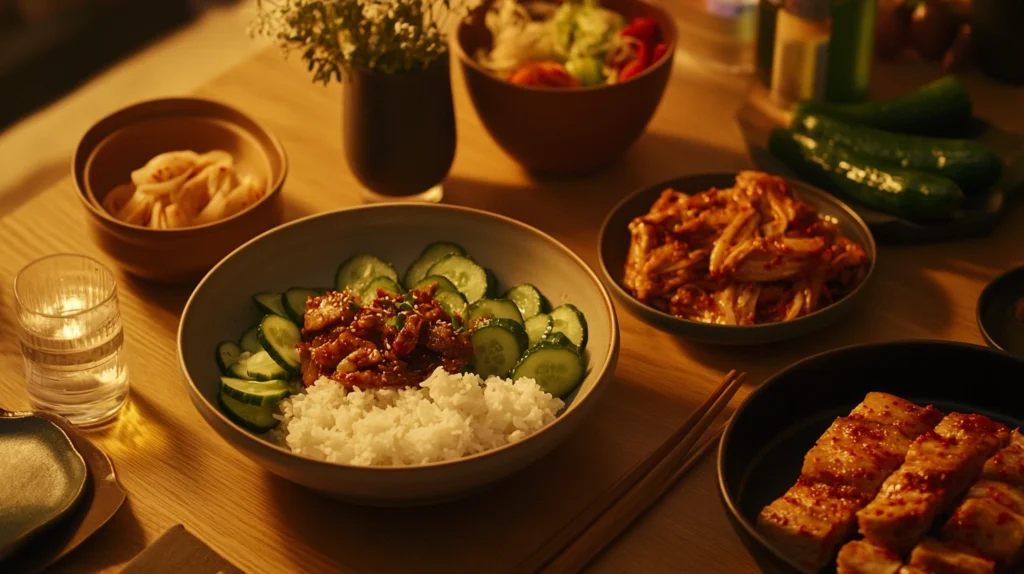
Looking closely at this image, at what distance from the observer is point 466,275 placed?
2281 mm

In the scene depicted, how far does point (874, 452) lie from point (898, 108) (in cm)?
139

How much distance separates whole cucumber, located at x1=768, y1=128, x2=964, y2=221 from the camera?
98.0 inches

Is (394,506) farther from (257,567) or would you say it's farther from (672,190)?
(672,190)

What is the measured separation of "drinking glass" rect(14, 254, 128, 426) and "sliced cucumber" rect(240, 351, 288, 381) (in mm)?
257

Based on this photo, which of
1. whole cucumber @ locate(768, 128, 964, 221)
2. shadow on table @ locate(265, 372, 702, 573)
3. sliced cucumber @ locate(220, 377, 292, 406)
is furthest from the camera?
whole cucumber @ locate(768, 128, 964, 221)

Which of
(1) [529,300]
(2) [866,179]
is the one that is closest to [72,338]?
(1) [529,300]

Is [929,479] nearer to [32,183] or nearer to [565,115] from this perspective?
[565,115]

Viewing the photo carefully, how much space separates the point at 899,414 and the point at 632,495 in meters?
0.48

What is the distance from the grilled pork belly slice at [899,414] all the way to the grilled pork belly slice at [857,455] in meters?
0.01

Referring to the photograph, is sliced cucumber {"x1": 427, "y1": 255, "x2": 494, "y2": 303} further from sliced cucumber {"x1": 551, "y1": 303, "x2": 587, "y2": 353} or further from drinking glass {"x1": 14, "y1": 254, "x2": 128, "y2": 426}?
drinking glass {"x1": 14, "y1": 254, "x2": 128, "y2": 426}

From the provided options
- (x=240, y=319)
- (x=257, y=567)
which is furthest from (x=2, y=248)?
(x=257, y=567)

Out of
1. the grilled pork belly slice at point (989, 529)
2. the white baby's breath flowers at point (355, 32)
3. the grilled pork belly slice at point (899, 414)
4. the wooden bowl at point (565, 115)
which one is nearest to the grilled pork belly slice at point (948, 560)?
the grilled pork belly slice at point (989, 529)

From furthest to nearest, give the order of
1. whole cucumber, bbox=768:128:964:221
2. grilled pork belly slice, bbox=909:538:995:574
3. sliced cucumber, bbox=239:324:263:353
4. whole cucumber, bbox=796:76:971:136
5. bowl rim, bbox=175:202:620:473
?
whole cucumber, bbox=796:76:971:136
whole cucumber, bbox=768:128:964:221
sliced cucumber, bbox=239:324:263:353
bowl rim, bbox=175:202:620:473
grilled pork belly slice, bbox=909:538:995:574

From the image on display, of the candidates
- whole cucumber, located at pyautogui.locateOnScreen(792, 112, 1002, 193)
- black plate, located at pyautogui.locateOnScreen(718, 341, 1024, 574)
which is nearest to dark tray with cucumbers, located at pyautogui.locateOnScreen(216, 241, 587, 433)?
black plate, located at pyautogui.locateOnScreen(718, 341, 1024, 574)
